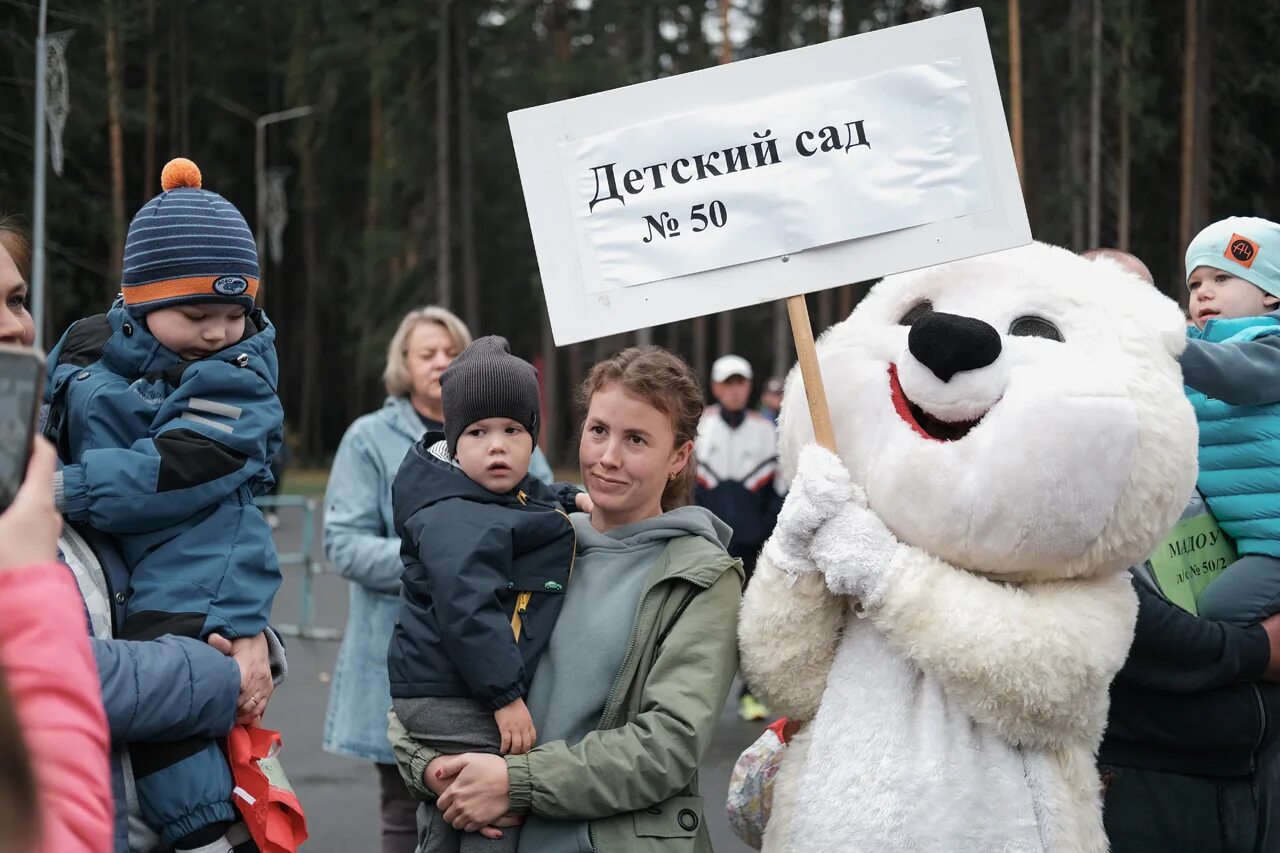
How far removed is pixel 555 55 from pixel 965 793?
3269 cm

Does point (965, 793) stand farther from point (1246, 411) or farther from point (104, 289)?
point (104, 289)

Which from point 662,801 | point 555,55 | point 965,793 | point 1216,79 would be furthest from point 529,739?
point 555,55

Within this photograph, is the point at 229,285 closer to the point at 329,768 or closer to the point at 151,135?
the point at 329,768

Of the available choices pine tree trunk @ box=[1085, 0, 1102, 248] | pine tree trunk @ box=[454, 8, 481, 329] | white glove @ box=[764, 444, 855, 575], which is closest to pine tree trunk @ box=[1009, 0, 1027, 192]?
pine tree trunk @ box=[1085, 0, 1102, 248]

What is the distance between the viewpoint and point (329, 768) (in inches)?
278

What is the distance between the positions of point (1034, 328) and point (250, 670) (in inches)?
66.6

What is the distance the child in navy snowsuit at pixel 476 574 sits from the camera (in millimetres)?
2623

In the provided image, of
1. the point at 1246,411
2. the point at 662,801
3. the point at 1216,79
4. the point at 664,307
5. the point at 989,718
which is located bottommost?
the point at 662,801

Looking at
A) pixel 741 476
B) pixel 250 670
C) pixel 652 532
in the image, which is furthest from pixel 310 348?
pixel 250 670

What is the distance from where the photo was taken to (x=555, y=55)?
110 feet

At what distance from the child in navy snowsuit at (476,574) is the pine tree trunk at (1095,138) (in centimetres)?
2345

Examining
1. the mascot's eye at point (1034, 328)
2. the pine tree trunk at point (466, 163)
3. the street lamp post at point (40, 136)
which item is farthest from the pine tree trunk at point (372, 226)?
the mascot's eye at point (1034, 328)

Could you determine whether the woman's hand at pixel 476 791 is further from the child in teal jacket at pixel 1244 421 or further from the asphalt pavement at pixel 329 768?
the asphalt pavement at pixel 329 768

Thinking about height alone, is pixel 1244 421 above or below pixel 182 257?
below
